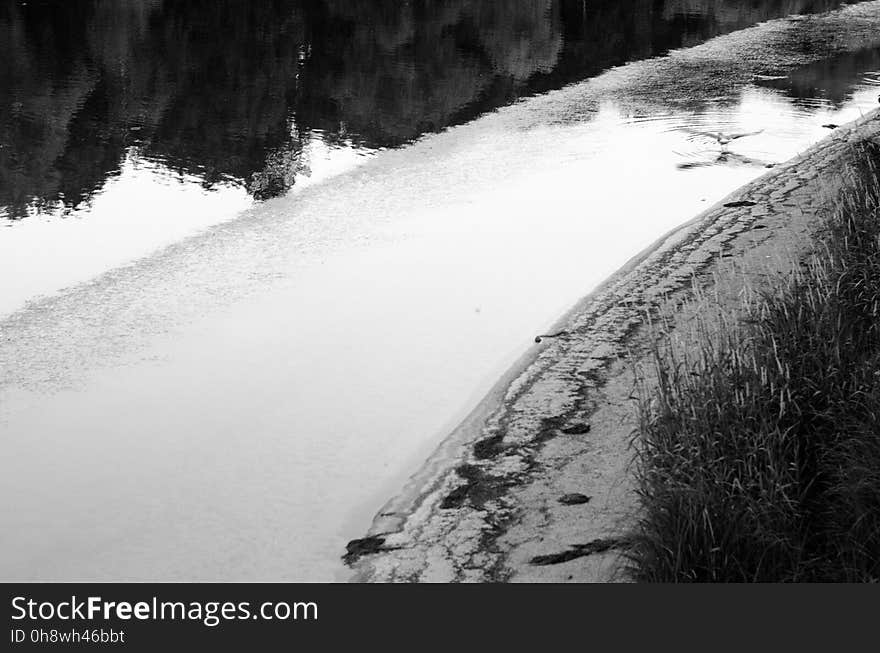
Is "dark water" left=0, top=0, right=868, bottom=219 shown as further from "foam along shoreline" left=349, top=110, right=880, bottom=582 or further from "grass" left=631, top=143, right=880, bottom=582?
"grass" left=631, top=143, right=880, bottom=582

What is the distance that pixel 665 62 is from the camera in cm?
1917

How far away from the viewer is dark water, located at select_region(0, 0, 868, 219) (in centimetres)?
1205

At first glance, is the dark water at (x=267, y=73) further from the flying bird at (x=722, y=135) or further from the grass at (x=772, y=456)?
the grass at (x=772, y=456)

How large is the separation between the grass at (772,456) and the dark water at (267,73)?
634cm

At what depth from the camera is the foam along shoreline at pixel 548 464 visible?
4988mm

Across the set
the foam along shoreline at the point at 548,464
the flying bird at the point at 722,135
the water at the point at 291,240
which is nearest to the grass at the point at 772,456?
the foam along shoreline at the point at 548,464

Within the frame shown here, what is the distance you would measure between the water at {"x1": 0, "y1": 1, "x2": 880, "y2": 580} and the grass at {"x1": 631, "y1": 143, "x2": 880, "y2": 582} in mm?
1571

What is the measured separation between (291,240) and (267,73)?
785 cm

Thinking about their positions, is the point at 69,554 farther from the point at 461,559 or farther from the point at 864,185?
the point at 864,185

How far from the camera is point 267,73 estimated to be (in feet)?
54.7

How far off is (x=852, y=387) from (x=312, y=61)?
45.7ft

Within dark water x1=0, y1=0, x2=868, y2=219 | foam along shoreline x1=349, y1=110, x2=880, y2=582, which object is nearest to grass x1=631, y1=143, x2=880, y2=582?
foam along shoreline x1=349, y1=110, x2=880, y2=582

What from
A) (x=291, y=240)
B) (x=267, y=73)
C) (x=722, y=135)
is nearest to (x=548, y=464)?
(x=291, y=240)

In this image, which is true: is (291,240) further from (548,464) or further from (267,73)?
(267,73)
